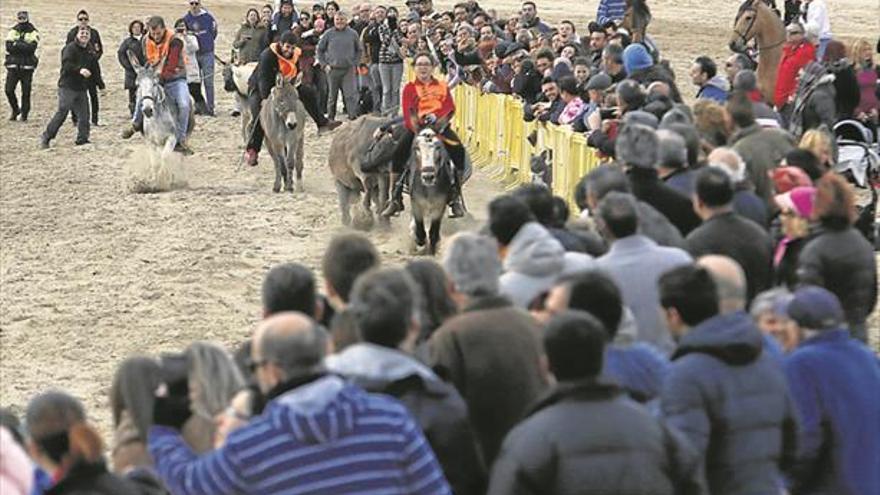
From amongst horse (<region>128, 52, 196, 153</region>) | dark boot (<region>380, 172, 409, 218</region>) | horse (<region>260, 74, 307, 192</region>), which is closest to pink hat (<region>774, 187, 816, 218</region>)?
dark boot (<region>380, 172, 409, 218</region>)

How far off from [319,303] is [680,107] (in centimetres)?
587

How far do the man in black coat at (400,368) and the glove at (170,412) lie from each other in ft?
1.75

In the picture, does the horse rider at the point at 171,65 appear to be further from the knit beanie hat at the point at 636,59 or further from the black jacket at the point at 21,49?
the knit beanie hat at the point at 636,59

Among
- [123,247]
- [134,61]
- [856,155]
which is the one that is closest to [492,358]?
[856,155]

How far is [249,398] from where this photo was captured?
239 inches

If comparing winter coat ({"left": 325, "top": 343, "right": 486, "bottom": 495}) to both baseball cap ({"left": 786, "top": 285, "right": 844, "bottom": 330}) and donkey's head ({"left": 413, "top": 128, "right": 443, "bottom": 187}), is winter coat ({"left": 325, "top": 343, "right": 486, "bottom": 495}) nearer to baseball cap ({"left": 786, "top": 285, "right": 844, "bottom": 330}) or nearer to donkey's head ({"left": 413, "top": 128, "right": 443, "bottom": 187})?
baseball cap ({"left": 786, "top": 285, "right": 844, "bottom": 330})

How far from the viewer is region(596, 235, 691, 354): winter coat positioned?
7.78 metres

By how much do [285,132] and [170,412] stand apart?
16.4 m

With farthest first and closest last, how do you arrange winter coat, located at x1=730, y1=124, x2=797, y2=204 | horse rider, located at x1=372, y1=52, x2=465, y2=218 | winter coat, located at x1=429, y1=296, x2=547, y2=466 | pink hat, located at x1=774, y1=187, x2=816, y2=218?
horse rider, located at x1=372, y1=52, x2=465, y2=218 → winter coat, located at x1=730, y1=124, x2=797, y2=204 → pink hat, located at x1=774, y1=187, x2=816, y2=218 → winter coat, located at x1=429, y1=296, x2=547, y2=466

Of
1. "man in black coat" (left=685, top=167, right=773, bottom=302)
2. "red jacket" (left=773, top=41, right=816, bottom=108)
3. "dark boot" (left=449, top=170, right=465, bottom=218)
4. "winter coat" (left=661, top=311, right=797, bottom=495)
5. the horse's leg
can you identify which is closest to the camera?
"winter coat" (left=661, top=311, right=797, bottom=495)

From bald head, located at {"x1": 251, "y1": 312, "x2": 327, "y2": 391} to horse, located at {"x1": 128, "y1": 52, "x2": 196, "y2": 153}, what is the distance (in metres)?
17.9

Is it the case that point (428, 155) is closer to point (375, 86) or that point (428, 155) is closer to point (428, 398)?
point (428, 398)

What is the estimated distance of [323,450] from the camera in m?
5.73

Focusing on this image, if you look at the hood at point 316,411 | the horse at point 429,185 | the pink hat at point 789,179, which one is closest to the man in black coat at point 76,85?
the horse at point 429,185
